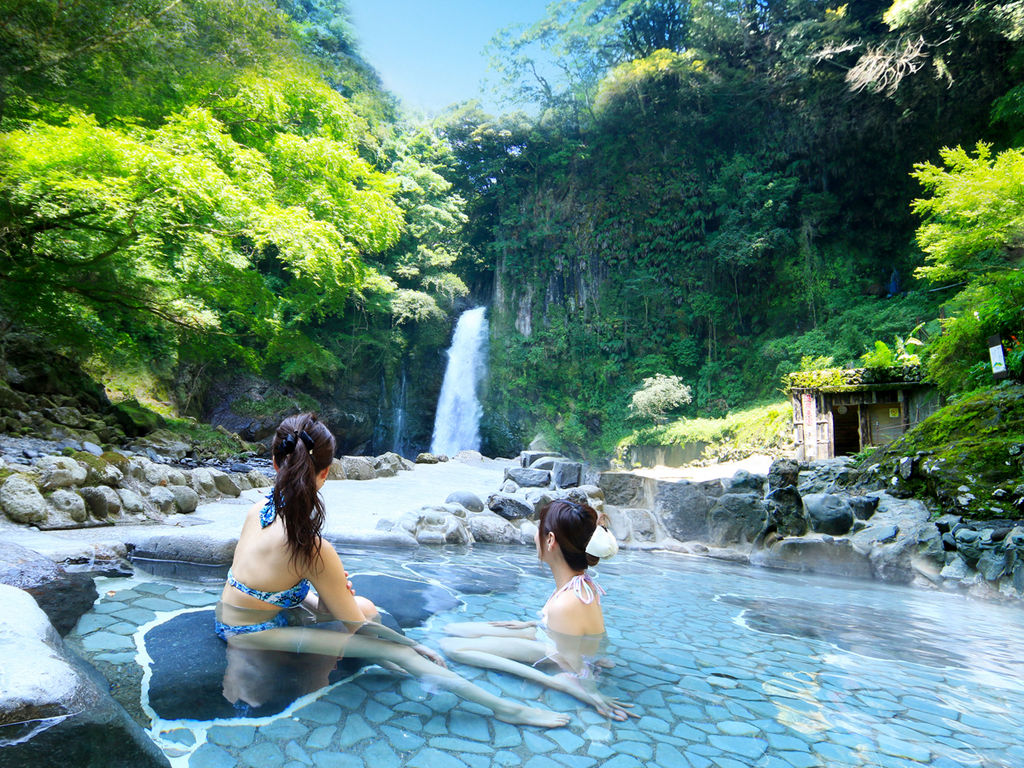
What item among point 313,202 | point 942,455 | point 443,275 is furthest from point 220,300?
point 443,275

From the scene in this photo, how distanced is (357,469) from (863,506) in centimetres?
892

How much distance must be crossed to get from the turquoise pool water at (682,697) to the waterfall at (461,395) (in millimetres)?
18647

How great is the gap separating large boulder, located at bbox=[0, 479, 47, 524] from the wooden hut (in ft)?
43.7

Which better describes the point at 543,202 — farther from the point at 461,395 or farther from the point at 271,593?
the point at 271,593

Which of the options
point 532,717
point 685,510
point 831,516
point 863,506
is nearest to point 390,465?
point 685,510

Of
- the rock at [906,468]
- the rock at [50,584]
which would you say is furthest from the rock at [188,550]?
the rock at [906,468]

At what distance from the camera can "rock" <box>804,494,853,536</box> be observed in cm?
630

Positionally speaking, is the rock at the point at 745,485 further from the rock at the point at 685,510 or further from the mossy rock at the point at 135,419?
the mossy rock at the point at 135,419

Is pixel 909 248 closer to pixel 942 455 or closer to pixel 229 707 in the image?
pixel 942 455

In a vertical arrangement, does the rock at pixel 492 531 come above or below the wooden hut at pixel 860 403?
below

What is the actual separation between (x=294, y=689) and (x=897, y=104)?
22.7 m

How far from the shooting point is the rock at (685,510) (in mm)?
6934

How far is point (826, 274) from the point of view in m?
19.4

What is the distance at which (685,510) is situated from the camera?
701cm
